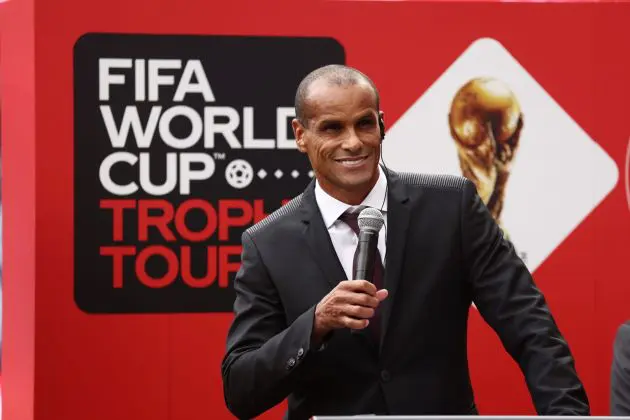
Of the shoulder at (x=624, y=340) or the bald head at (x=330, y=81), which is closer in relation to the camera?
the bald head at (x=330, y=81)

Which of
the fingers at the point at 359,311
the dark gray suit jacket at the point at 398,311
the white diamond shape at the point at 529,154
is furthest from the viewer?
the white diamond shape at the point at 529,154

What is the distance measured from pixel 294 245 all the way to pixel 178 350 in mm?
1868

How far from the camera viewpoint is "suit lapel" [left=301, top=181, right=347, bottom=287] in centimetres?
222

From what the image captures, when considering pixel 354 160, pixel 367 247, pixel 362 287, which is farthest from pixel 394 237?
pixel 362 287

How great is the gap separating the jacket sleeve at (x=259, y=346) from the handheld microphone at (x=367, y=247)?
5.9 inches

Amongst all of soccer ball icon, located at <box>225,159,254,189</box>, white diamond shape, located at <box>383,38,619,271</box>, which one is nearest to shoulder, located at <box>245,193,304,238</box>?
soccer ball icon, located at <box>225,159,254,189</box>

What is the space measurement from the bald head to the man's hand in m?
0.49

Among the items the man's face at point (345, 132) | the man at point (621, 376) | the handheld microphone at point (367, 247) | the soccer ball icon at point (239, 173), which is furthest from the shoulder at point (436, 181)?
the soccer ball icon at point (239, 173)

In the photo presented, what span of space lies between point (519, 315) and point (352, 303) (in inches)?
17.8

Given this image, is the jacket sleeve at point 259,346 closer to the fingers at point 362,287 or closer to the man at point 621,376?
the fingers at point 362,287

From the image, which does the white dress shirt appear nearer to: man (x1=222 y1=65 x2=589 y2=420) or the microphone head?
man (x1=222 y1=65 x2=589 y2=420)

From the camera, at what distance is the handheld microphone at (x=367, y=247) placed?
1930 mm

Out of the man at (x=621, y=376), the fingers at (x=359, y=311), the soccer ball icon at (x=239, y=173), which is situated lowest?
the man at (x=621, y=376)

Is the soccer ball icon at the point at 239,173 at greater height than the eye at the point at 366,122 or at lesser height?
greater
